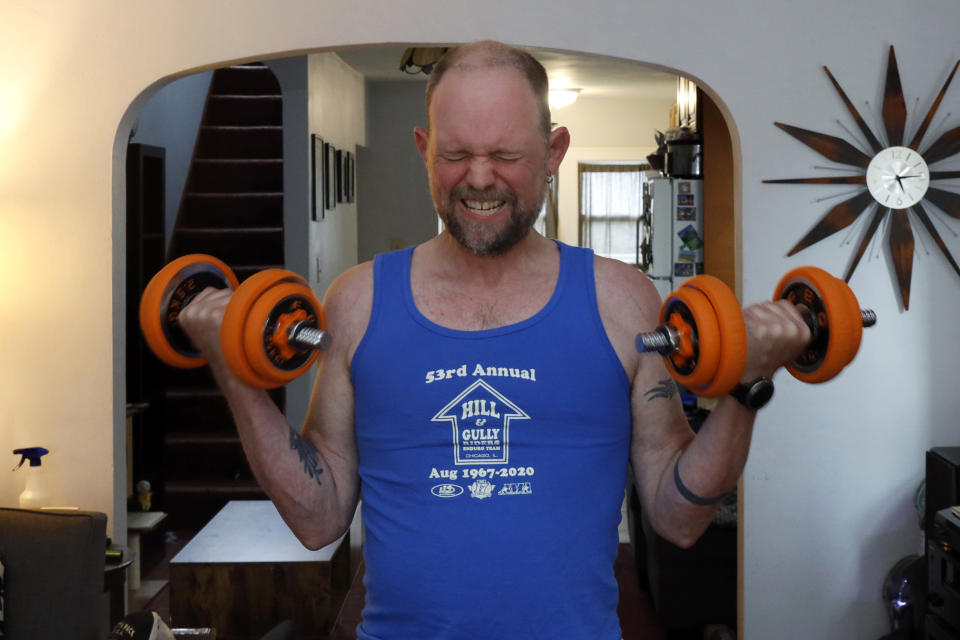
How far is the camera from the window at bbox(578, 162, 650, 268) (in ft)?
32.8

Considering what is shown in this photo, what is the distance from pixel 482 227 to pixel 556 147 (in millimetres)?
189

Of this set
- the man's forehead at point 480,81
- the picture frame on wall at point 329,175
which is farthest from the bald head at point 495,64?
the picture frame on wall at point 329,175

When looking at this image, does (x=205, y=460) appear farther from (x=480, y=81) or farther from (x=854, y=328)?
(x=854, y=328)

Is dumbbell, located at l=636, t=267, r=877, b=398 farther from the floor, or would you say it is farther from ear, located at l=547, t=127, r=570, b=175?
→ the floor

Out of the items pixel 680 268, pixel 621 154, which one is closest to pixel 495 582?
pixel 680 268

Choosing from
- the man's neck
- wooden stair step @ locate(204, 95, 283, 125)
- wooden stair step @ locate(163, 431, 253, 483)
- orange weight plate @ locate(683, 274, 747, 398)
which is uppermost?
wooden stair step @ locate(204, 95, 283, 125)

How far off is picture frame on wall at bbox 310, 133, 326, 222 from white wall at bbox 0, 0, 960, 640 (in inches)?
107

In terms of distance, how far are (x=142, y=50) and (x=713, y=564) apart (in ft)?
8.47

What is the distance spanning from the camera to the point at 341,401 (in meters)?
1.32

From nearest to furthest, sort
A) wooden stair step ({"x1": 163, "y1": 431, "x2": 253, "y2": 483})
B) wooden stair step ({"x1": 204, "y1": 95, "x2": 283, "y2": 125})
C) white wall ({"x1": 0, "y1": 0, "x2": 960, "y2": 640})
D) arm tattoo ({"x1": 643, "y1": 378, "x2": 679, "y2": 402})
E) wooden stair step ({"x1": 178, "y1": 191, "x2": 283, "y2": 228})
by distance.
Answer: arm tattoo ({"x1": 643, "y1": 378, "x2": 679, "y2": 402})
white wall ({"x1": 0, "y1": 0, "x2": 960, "y2": 640})
wooden stair step ({"x1": 163, "y1": 431, "x2": 253, "y2": 483})
wooden stair step ({"x1": 178, "y1": 191, "x2": 283, "y2": 228})
wooden stair step ({"x1": 204, "y1": 95, "x2": 283, "y2": 125})

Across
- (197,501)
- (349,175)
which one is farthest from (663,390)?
(349,175)

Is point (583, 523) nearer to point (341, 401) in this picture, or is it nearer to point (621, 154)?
point (341, 401)

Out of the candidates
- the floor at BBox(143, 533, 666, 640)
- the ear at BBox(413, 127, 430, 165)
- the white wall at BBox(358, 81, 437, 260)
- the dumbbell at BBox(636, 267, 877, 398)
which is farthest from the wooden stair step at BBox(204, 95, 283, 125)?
the dumbbell at BBox(636, 267, 877, 398)

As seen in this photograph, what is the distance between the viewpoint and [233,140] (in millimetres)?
6496
